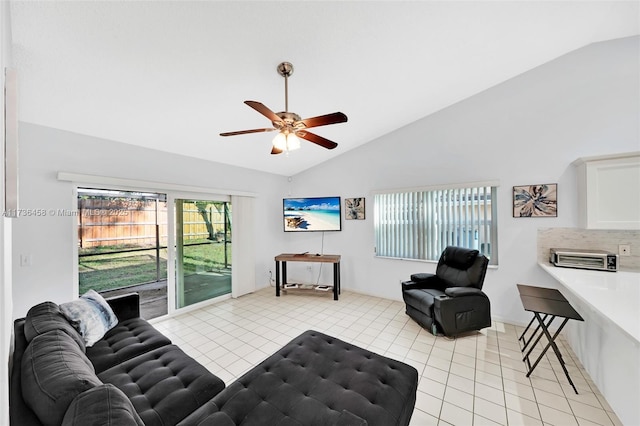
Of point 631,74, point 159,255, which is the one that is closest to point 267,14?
point 631,74

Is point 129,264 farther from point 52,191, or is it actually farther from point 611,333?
point 611,333

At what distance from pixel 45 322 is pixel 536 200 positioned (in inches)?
185

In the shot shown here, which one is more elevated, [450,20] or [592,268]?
[450,20]

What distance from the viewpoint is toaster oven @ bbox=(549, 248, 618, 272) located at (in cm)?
248

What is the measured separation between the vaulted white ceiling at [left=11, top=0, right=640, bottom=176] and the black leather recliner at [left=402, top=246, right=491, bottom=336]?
2.21 metres

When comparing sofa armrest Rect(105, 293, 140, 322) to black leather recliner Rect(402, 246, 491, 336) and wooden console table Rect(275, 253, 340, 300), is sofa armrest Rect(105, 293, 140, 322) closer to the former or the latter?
wooden console table Rect(275, 253, 340, 300)

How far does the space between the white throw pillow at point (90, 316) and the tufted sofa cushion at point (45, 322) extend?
6 cm

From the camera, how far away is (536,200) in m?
3.01

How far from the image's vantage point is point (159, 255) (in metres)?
4.72

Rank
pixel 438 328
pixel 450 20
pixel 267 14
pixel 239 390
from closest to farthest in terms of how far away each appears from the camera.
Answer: pixel 239 390 < pixel 267 14 < pixel 450 20 < pixel 438 328

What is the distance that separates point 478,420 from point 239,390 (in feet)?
5.50

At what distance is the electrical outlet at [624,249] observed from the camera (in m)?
2.58

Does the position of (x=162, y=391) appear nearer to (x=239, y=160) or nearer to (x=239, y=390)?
(x=239, y=390)

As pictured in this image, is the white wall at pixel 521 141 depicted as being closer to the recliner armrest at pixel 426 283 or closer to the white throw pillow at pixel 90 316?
the recliner armrest at pixel 426 283
